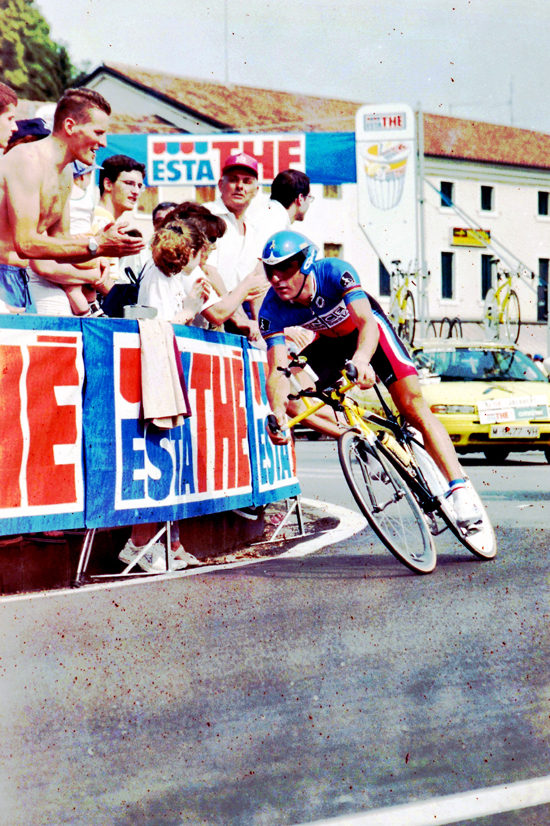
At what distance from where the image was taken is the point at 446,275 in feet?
154

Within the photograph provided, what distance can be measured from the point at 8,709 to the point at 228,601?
72.8 inches

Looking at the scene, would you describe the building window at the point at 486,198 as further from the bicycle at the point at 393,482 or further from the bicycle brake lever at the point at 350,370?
the bicycle brake lever at the point at 350,370

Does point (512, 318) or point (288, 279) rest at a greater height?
→ point (288, 279)

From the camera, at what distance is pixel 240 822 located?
9.84 ft

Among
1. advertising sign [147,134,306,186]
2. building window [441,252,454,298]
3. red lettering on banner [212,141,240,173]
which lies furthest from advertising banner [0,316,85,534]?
building window [441,252,454,298]

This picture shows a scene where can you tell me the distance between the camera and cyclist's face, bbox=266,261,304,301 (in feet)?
20.4

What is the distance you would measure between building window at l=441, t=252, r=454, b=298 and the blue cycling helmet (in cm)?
4128

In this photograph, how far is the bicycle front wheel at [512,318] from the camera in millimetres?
33094

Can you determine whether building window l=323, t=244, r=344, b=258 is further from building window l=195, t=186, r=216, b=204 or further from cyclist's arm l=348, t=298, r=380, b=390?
cyclist's arm l=348, t=298, r=380, b=390

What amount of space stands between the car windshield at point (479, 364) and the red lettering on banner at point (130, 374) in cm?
1004

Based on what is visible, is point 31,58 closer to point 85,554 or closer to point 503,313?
point 503,313

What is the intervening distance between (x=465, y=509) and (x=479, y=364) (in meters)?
10.1

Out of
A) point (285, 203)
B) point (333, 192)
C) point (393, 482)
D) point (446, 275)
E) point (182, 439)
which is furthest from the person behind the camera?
point (446, 275)

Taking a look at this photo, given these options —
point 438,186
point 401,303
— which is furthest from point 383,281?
point 401,303
